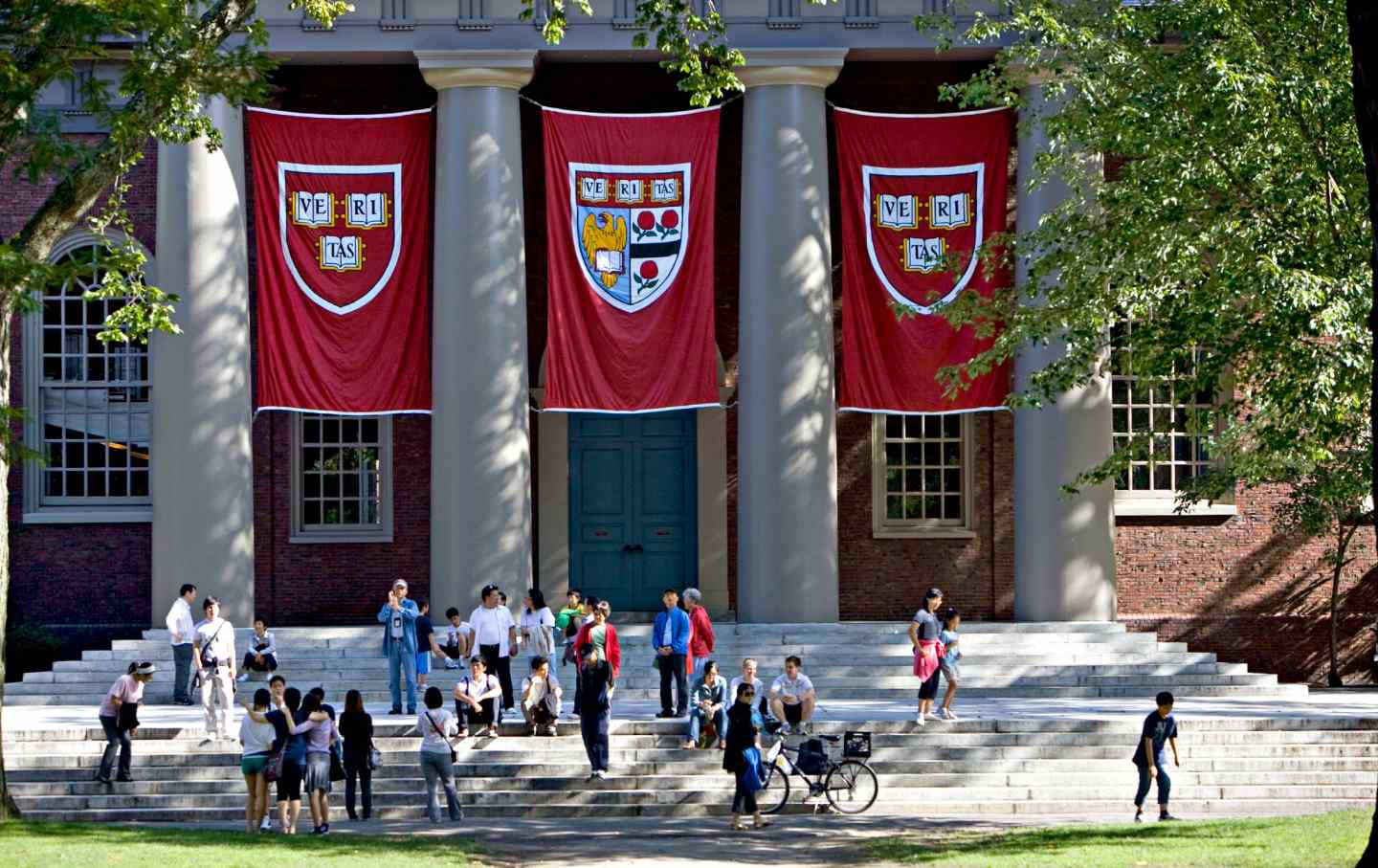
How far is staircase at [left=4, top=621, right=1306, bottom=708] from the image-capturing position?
2742 centimetres

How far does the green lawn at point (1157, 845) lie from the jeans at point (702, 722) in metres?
3.59

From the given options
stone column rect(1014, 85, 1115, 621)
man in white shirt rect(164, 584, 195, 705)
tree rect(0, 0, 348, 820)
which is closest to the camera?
tree rect(0, 0, 348, 820)

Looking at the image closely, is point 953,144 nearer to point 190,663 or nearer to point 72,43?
point 190,663

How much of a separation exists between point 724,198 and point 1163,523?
8.59 meters

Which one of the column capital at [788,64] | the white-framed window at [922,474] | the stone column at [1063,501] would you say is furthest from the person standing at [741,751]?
the white-framed window at [922,474]

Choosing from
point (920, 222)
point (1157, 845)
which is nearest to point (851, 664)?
point (920, 222)

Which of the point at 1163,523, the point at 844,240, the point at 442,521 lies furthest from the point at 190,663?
the point at 1163,523

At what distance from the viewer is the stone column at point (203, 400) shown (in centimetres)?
2842

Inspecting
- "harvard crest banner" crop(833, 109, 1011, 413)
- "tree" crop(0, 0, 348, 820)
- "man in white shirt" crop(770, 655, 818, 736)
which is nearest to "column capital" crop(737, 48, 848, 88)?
"harvard crest banner" crop(833, 109, 1011, 413)

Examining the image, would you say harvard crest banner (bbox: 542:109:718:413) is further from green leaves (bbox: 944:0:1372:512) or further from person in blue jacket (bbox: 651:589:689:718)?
green leaves (bbox: 944:0:1372:512)

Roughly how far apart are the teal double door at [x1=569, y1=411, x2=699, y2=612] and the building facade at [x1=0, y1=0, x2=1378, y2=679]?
0.05 meters

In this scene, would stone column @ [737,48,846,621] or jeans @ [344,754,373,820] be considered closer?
jeans @ [344,754,373,820]

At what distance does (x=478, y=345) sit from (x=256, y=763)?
1001 cm

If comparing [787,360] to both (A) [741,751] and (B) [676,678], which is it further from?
(A) [741,751]
